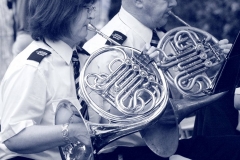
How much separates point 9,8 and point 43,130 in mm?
2122

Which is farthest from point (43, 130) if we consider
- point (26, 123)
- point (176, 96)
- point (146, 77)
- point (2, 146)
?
point (176, 96)

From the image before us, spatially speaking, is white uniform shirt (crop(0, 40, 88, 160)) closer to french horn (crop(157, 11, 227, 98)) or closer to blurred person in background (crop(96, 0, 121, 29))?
french horn (crop(157, 11, 227, 98))

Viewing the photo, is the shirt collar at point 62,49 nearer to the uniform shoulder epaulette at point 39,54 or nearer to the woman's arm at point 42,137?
the uniform shoulder epaulette at point 39,54

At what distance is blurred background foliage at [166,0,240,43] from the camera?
4629 millimetres

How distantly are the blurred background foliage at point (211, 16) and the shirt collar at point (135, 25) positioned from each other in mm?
1420

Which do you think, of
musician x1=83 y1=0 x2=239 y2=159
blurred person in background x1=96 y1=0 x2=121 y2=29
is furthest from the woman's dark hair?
blurred person in background x1=96 y1=0 x2=121 y2=29

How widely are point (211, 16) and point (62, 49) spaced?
2.19m

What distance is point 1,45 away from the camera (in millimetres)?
4590

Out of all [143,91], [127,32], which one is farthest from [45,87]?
[127,32]

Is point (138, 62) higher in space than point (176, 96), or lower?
higher

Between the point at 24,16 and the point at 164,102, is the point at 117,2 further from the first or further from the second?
the point at 164,102

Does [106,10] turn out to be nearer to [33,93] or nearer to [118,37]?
[118,37]

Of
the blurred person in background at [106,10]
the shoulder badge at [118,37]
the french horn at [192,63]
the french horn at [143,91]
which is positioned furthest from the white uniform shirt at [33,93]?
the blurred person in background at [106,10]

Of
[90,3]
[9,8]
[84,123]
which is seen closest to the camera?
[84,123]
